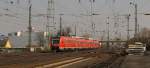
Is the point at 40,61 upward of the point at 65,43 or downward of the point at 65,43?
downward

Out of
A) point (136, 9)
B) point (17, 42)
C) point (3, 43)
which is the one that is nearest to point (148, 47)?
point (136, 9)

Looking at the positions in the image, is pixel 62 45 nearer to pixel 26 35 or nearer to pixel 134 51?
pixel 134 51

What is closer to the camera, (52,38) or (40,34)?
(52,38)

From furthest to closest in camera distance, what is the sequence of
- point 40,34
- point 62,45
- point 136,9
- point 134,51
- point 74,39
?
point 40,34 → point 74,39 → point 62,45 → point 136,9 → point 134,51

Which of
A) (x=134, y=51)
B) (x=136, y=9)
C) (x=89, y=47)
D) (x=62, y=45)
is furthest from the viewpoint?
(x=89, y=47)

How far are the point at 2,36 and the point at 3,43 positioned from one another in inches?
314

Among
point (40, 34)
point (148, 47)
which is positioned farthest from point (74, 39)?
point (40, 34)

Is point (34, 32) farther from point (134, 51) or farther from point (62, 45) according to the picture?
point (134, 51)

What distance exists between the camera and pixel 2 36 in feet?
463

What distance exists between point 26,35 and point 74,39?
44686mm

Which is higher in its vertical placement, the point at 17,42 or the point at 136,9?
the point at 136,9

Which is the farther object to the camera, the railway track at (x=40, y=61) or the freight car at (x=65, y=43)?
the freight car at (x=65, y=43)

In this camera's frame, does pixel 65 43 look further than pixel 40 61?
Yes

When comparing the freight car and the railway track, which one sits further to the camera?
the freight car
